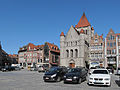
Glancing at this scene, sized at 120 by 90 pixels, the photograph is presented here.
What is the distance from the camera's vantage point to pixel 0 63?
88.6m

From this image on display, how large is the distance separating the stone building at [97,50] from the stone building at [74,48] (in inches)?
89.0

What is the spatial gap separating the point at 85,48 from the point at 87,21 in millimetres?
18028

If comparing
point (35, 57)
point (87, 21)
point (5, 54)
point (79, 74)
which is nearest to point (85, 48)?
point (87, 21)

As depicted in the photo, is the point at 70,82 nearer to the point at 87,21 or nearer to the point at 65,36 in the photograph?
the point at 65,36

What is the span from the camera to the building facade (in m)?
56.7

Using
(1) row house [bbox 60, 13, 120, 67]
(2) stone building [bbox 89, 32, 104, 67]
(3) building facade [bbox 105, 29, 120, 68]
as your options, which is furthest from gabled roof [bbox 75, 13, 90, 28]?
(3) building facade [bbox 105, 29, 120, 68]

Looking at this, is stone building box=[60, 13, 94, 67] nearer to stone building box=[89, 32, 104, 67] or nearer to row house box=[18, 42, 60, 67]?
stone building box=[89, 32, 104, 67]

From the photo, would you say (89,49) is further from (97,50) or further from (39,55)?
(39,55)

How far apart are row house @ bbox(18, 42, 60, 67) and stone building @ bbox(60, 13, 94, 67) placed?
389 inches

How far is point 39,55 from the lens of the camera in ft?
245

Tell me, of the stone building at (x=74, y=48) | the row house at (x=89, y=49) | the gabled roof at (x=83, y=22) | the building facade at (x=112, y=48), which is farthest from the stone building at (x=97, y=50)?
the gabled roof at (x=83, y=22)

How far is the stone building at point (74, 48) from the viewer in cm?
6078

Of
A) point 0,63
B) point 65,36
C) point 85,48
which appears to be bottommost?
point 0,63

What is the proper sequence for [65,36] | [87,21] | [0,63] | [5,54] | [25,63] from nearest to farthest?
1. [65,36]
2. [87,21]
3. [25,63]
4. [0,63]
5. [5,54]
